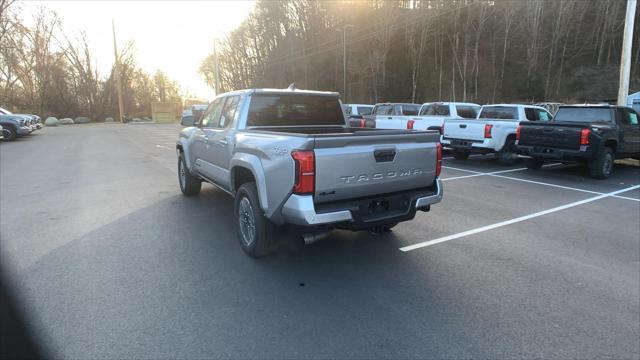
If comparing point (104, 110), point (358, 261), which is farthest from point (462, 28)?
point (104, 110)

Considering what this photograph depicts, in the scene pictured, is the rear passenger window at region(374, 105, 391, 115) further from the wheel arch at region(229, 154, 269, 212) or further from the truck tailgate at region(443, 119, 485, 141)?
the wheel arch at region(229, 154, 269, 212)

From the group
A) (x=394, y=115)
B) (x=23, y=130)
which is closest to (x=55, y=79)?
(x=23, y=130)

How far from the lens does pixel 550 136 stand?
1023 cm

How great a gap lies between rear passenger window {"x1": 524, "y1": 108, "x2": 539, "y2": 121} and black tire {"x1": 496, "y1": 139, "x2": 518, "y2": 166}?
1.12m

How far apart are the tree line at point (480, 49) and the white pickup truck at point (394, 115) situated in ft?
57.0

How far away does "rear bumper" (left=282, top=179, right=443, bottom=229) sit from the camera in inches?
150

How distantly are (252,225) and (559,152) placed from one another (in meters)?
8.69

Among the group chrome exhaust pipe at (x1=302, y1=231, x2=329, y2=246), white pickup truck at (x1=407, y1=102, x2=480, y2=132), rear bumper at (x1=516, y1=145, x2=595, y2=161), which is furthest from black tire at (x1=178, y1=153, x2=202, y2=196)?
white pickup truck at (x1=407, y1=102, x2=480, y2=132)

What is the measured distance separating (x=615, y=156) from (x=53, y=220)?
40.7 feet

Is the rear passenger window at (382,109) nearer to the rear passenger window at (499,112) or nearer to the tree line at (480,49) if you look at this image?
the rear passenger window at (499,112)

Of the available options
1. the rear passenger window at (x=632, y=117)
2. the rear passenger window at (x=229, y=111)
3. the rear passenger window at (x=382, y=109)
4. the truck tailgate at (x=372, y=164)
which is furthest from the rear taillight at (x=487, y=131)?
the rear passenger window at (x=229, y=111)

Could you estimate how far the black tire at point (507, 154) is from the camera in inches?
471

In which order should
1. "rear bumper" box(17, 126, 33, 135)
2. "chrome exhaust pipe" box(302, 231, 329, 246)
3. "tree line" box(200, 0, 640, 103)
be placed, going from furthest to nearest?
1. "tree line" box(200, 0, 640, 103)
2. "rear bumper" box(17, 126, 33, 135)
3. "chrome exhaust pipe" box(302, 231, 329, 246)

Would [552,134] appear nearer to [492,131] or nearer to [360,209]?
[492,131]
